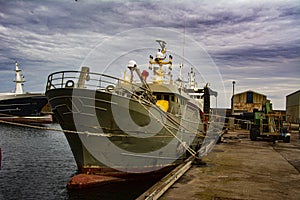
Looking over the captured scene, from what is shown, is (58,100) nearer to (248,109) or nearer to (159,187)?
(159,187)

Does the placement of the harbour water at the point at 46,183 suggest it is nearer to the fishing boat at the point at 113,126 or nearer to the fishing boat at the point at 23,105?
the fishing boat at the point at 113,126

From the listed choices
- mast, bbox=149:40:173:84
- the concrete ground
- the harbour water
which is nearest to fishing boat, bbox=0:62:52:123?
the harbour water

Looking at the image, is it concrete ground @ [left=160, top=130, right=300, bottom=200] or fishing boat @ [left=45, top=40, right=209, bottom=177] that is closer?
concrete ground @ [left=160, top=130, right=300, bottom=200]

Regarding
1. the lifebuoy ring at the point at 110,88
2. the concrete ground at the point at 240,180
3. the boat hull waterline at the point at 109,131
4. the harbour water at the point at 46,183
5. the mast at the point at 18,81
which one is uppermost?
the mast at the point at 18,81

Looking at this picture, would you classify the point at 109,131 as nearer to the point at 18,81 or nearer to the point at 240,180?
the point at 240,180

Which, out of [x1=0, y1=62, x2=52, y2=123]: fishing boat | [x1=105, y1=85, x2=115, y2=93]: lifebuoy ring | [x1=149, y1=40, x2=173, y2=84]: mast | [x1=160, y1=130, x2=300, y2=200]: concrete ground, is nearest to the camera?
[x1=160, y1=130, x2=300, y2=200]: concrete ground

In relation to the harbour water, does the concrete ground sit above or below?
above

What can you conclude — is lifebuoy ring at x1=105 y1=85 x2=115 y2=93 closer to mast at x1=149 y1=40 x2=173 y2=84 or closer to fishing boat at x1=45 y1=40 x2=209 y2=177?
fishing boat at x1=45 y1=40 x2=209 y2=177

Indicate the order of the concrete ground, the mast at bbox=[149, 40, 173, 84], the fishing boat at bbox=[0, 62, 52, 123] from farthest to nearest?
1. the fishing boat at bbox=[0, 62, 52, 123]
2. the mast at bbox=[149, 40, 173, 84]
3. the concrete ground

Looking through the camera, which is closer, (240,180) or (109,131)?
(240,180)

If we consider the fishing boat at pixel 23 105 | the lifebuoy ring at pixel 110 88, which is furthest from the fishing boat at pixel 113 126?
the fishing boat at pixel 23 105

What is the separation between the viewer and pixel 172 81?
16.7 meters

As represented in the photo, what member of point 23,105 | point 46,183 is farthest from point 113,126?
point 23,105

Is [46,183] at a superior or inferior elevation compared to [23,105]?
inferior
